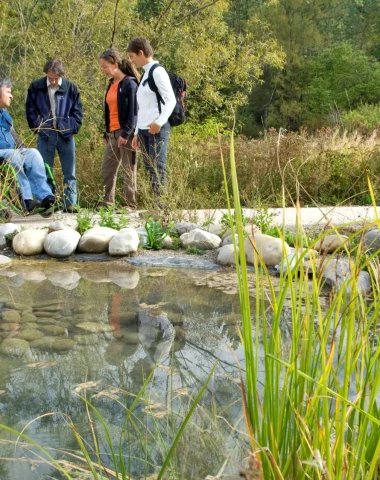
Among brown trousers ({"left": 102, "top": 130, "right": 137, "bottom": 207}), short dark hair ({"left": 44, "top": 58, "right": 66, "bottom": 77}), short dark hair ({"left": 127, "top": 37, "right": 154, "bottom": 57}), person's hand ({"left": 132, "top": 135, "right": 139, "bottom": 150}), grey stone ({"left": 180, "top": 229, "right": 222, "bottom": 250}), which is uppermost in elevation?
short dark hair ({"left": 127, "top": 37, "right": 154, "bottom": 57})

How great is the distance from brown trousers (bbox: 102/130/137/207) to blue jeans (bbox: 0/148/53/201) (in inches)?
31.4

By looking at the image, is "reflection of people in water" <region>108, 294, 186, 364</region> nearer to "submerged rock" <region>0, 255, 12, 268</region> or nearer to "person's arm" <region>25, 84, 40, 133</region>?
"submerged rock" <region>0, 255, 12, 268</region>

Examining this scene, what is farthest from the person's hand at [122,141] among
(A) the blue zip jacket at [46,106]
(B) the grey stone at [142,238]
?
(B) the grey stone at [142,238]

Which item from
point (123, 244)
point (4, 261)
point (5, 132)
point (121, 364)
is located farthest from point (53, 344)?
point (5, 132)

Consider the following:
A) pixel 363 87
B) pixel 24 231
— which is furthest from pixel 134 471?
pixel 363 87

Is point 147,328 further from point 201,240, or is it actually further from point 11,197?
point 11,197

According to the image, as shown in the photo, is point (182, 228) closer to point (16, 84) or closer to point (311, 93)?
point (16, 84)

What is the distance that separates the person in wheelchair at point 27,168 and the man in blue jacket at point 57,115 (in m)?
0.30

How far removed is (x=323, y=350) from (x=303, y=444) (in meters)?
0.21

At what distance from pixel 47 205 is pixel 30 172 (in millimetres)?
380

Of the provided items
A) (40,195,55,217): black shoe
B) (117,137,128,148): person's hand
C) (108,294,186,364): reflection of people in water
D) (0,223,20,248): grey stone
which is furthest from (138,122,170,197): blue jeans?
(108,294,186,364): reflection of people in water

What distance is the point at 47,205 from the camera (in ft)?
23.4

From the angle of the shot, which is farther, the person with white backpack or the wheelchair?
the wheelchair

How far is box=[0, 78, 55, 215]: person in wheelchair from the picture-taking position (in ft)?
22.8
